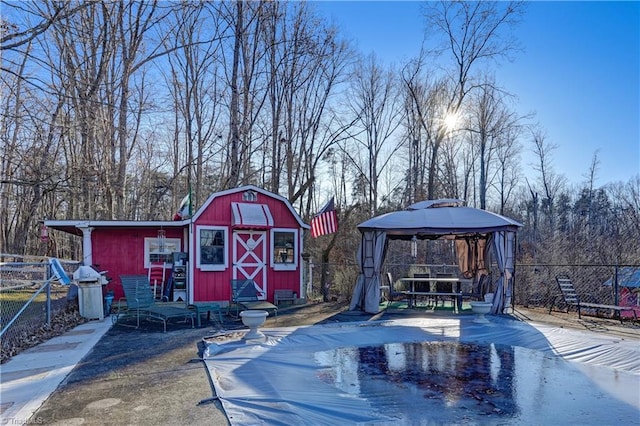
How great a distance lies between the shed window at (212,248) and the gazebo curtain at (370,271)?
3.58m

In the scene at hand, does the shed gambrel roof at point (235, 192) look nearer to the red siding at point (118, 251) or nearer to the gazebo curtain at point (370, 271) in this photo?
the red siding at point (118, 251)

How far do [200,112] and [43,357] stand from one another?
52.2 ft

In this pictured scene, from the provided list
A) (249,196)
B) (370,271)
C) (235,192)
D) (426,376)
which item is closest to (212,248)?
(235,192)

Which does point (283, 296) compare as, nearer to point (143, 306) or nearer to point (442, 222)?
point (143, 306)

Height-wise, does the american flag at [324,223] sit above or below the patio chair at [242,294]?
above

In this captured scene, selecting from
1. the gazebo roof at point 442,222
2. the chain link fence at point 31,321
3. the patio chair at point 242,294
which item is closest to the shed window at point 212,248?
the patio chair at point 242,294

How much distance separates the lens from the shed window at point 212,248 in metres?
10.9

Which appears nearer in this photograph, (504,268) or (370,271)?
(504,268)

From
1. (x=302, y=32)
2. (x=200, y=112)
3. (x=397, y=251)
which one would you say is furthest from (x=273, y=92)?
→ (x=397, y=251)

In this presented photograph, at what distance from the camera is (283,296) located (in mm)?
11734

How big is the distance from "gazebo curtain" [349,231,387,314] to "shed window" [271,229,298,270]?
2095 mm

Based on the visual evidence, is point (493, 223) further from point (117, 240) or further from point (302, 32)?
point (302, 32)

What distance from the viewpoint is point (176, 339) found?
7270mm

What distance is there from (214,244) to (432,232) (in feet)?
18.5
